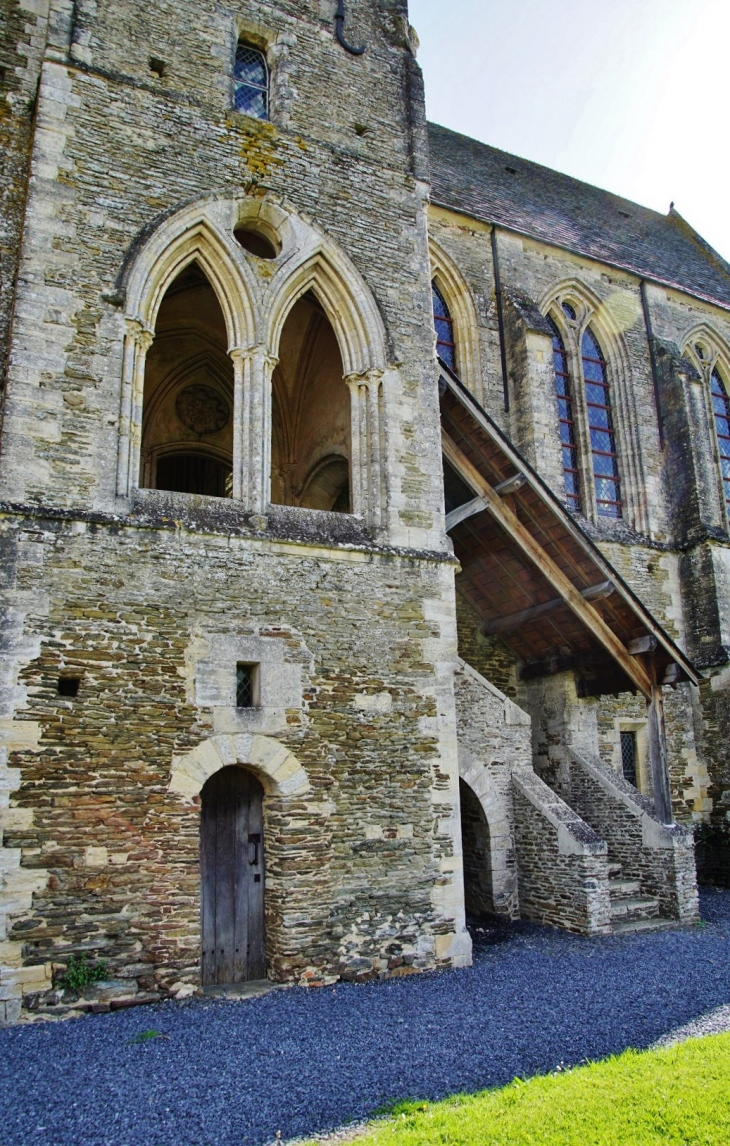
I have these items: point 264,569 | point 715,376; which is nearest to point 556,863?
point 264,569

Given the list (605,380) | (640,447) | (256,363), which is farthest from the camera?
(605,380)

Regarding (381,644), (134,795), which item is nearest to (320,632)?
(381,644)

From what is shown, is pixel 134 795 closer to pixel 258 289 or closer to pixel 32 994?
pixel 32 994

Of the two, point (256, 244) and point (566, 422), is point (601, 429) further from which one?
point (256, 244)

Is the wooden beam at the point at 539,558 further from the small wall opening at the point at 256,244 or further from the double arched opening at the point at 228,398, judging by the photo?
the small wall opening at the point at 256,244

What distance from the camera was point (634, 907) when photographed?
32.3ft

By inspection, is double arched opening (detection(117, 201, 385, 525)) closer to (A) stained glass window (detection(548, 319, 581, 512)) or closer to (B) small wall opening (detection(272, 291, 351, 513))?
(B) small wall opening (detection(272, 291, 351, 513))

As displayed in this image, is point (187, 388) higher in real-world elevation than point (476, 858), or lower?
higher

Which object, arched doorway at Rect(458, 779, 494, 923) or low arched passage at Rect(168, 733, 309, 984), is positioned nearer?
low arched passage at Rect(168, 733, 309, 984)

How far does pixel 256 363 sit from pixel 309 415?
2.67m

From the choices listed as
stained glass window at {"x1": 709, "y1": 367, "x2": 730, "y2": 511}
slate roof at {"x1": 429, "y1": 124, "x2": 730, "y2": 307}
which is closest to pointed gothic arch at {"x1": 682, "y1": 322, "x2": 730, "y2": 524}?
stained glass window at {"x1": 709, "y1": 367, "x2": 730, "y2": 511}

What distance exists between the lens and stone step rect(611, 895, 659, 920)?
9727mm

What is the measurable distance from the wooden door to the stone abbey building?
25 mm

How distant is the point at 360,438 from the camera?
28.4ft
